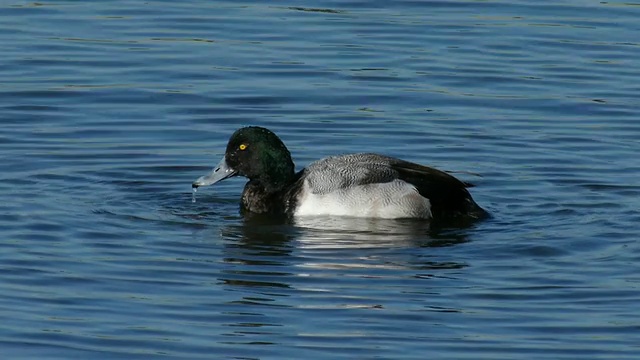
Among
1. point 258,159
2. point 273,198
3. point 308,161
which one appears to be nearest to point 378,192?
point 273,198

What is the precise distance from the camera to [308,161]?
51.1 feet

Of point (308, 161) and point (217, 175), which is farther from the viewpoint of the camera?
point (308, 161)

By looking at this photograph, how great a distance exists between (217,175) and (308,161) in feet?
4.44

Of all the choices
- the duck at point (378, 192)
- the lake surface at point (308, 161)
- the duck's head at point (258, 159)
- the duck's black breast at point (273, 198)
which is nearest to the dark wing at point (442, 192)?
the duck at point (378, 192)

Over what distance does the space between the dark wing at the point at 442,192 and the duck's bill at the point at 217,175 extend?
166cm

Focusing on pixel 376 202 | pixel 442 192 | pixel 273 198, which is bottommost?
pixel 273 198

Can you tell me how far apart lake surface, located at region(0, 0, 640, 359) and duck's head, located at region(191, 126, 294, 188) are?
1.49 feet

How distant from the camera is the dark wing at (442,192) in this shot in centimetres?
1370

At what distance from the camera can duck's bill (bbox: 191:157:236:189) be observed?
14.4 m

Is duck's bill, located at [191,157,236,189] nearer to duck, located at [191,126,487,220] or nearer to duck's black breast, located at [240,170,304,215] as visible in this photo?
duck's black breast, located at [240,170,304,215]

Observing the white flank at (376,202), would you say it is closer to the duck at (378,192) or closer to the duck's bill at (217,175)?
the duck at (378,192)

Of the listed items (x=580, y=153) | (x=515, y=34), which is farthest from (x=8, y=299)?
(x=515, y=34)

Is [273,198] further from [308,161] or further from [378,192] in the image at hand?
[308,161]

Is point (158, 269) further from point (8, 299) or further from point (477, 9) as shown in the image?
point (477, 9)
